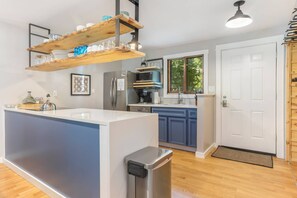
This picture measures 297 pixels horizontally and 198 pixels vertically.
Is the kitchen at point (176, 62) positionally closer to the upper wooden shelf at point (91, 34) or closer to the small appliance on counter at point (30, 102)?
the small appliance on counter at point (30, 102)

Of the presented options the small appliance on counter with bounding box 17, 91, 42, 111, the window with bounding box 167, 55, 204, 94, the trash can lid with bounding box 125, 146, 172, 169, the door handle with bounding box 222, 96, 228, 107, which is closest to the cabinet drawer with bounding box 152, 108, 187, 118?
the window with bounding box 167, 55, 204, 94

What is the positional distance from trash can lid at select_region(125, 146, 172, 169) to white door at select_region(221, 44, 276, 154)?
243 centimetres

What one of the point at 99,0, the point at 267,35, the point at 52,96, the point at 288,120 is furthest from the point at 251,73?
the point at 52,96

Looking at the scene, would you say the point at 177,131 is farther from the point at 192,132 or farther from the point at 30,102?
the point at 30,102

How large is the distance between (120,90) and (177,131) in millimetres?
1684

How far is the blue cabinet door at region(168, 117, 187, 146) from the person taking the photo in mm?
3266

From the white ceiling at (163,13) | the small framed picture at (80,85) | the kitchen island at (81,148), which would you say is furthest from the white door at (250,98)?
the small framed picture at (80,85)

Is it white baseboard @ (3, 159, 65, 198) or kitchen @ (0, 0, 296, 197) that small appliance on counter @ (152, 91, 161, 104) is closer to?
kitchen @ (0, 0, 296, 197)

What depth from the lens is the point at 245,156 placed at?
299 cm

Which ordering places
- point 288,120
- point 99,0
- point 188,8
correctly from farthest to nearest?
point 288,120
point 188,8
point 99,0

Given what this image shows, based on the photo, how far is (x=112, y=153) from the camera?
4.39 feet

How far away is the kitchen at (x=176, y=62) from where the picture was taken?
2254 millimetres

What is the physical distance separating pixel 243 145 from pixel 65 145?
125 inches

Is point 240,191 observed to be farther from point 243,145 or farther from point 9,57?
point 9,57
